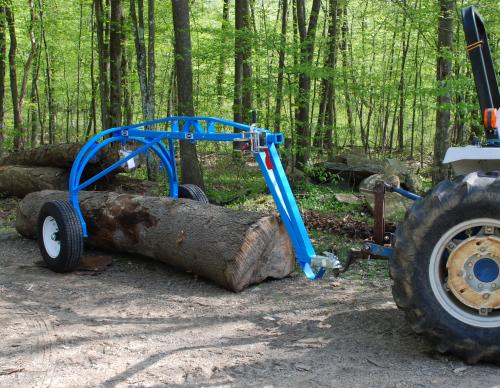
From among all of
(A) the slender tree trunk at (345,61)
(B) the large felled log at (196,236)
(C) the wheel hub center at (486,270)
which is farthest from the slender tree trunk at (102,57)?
(C) the wheel hub center at (486,270)

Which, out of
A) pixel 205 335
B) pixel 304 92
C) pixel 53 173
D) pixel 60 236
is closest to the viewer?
pixel 205 335

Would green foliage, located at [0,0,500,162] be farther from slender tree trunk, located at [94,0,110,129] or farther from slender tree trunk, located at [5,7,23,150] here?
slender tree trunk, located at [94,0,110,129]

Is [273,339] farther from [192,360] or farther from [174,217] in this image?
[174,217]

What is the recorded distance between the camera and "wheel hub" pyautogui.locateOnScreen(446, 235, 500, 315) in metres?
3.70

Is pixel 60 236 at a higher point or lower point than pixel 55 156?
lower

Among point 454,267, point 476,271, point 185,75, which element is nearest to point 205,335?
point 454,267

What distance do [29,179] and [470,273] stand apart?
9879 millimetres

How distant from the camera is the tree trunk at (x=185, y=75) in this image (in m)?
10.3

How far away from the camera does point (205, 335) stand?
4613mm

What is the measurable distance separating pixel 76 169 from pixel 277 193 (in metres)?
3.10

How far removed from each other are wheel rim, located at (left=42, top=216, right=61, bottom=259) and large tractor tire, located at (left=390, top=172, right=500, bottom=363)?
4753 millimetres

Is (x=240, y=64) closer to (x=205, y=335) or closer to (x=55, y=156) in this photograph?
(x=55, y=156)

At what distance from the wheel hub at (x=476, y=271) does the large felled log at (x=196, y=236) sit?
102 inches

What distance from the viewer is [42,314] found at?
510 centimetres
